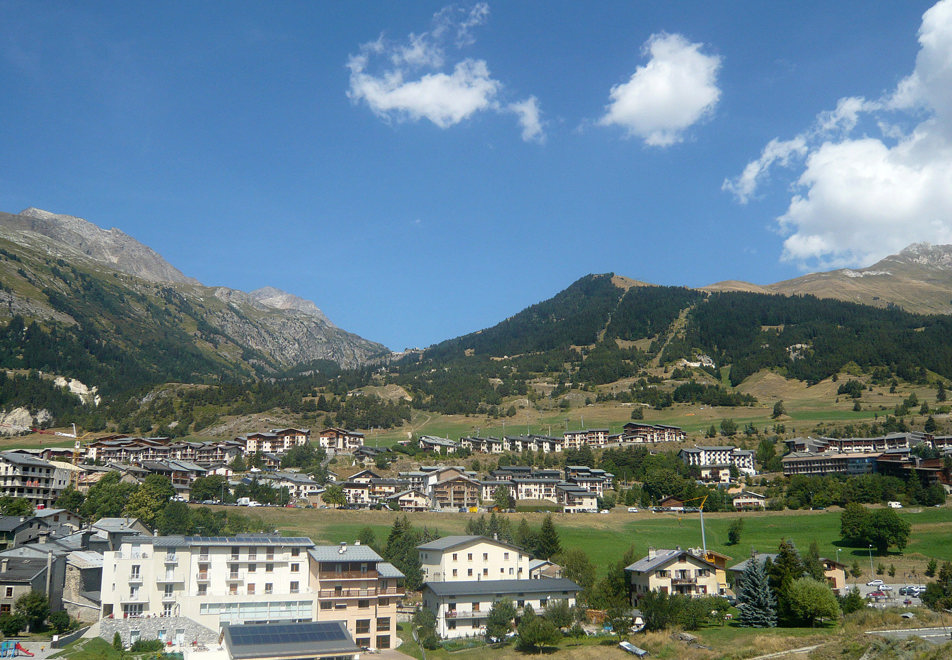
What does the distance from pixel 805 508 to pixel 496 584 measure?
6613 centimetres

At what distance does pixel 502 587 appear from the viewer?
2340 inches

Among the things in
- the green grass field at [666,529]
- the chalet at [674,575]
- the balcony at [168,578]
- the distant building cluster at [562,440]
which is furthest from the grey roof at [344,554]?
the distant building cluster at [562,440]

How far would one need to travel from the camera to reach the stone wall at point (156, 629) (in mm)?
49344

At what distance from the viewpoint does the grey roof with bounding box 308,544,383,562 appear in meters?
55.3

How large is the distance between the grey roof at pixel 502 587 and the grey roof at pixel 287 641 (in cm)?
1207

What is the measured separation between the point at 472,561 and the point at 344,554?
49.6 ft

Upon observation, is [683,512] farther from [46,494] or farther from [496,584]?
[46,494]

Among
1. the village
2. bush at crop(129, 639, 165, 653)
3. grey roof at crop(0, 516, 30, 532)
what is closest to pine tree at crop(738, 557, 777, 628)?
the village

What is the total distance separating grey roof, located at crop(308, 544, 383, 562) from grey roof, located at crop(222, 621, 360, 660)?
287 inches

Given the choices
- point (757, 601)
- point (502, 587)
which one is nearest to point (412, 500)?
point (502, 587)

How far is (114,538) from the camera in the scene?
2731 inches

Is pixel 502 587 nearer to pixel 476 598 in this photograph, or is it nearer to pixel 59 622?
pixel 476 598

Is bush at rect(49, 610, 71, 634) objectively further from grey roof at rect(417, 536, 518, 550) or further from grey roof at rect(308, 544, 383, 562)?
grey roof at rect(417, 536, 518, 550)

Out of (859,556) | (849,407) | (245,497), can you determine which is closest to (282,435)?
(245,497)
